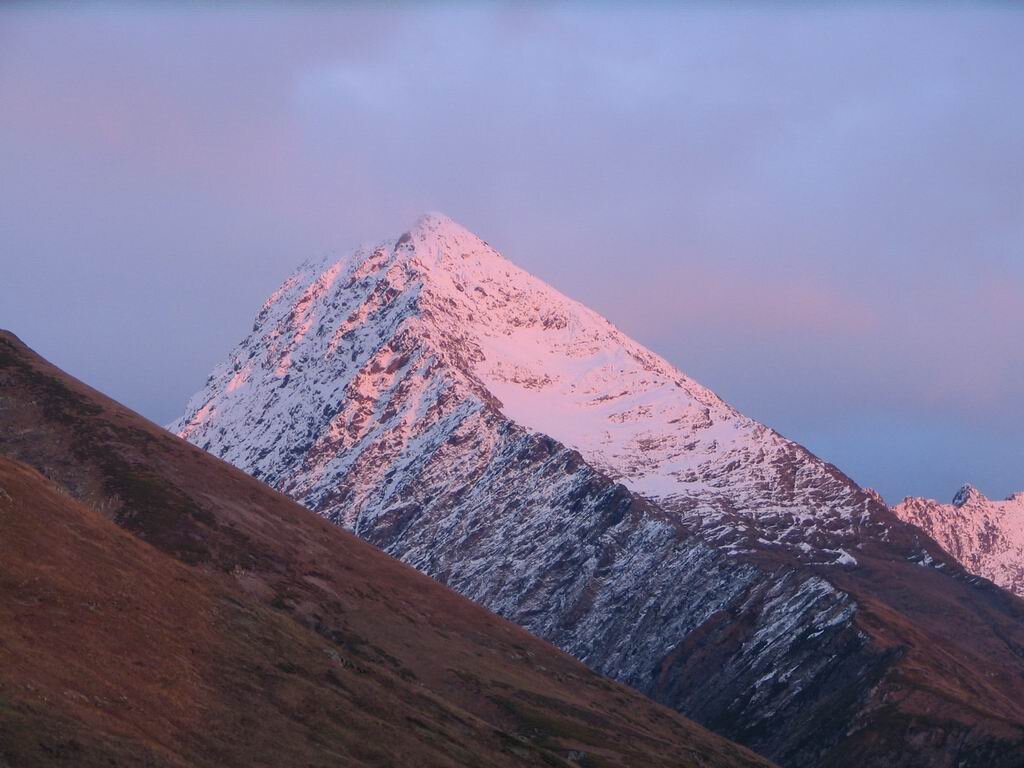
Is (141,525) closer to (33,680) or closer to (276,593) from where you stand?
(276,593)

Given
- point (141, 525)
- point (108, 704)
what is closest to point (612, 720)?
point (141, 525)

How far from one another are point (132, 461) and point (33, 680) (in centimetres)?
11992

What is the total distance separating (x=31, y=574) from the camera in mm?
96625

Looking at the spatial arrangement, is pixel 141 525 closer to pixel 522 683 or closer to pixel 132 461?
pixel 132 461

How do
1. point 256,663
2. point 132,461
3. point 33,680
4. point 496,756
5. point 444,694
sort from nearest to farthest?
1. point 33,680
2. point 256,663
3. point 496,756
4. point 444,694
5. point 132,461

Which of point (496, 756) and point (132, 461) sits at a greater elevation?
point (132, 461)

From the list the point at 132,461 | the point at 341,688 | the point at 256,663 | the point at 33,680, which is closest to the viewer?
the point at 33,680

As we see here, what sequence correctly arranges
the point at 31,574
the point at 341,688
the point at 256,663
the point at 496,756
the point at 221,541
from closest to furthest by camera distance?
the point at 31,574 < the point at 256,663 < the point at 341,688 < the point at 496,756 < the point at 221,541

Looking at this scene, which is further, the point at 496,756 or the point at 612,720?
the point at 612,720

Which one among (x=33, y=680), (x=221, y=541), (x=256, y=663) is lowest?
(x=33, y=680)

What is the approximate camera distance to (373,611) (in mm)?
191375

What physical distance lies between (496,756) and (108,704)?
156 ft

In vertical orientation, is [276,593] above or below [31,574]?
above

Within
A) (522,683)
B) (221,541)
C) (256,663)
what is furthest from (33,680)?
(522,683)
